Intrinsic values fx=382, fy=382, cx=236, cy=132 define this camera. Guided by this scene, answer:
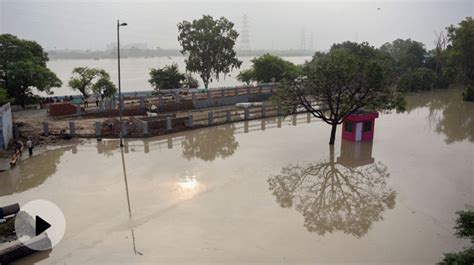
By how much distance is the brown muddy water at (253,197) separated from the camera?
452 inches

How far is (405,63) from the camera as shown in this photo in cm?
7206

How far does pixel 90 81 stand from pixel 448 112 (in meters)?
37.1

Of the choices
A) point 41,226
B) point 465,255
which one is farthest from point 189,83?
point 465,255

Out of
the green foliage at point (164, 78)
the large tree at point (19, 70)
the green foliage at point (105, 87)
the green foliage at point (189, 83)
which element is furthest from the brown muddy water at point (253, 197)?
the green foliage at point (189, 83)

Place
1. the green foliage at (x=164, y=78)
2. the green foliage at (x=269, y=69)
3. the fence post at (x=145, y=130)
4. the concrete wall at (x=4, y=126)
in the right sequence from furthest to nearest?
the green foliage at (x=269, y=69) < the green foliage at (x=164, y=78) < the fence post at (x=145, y=130) < the concrete wall at (x=4, y=126)

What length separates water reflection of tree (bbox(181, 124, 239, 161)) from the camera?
22.4 m

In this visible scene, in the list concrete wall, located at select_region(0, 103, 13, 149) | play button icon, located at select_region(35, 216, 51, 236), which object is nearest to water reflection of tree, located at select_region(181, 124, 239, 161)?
play button icon, located at select_region(35, 216, 51, 236)

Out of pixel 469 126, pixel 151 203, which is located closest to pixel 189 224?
pixel 151 203

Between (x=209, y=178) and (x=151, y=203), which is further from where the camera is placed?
(x=209, y=178)

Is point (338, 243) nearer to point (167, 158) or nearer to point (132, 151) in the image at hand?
point (167, 158)

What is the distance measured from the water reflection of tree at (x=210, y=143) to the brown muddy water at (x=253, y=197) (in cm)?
7

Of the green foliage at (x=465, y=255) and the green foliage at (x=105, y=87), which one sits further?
the green foliage at (x=105, y=87)

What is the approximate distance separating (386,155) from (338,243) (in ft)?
A: 37.7

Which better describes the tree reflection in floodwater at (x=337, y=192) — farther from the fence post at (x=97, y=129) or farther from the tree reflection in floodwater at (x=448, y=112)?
the fence post at (x=97, y=129)
